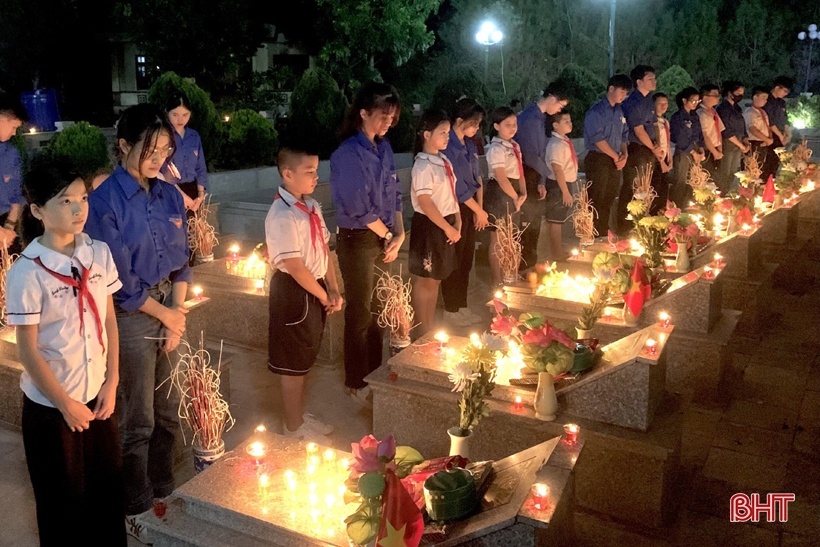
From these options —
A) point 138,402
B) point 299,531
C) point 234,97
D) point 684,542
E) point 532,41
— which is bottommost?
point 684,542

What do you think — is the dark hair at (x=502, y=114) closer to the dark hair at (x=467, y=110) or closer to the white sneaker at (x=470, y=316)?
the dark hair at (x=467, y=110)

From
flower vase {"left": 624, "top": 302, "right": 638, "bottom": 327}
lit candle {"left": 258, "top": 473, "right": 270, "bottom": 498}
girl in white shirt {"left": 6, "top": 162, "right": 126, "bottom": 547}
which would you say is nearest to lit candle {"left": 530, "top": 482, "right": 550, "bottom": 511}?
lit candle {"left": 258, "top": 473, "right": 270, "bottom": 498}

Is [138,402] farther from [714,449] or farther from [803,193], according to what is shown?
[803,193]

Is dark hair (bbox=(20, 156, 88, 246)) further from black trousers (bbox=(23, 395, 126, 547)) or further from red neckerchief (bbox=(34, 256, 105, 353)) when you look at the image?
black trousers (bbox=(23, 395, 126, 547))

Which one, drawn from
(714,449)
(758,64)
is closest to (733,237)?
(714,449)

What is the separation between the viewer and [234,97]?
13320 millimetres

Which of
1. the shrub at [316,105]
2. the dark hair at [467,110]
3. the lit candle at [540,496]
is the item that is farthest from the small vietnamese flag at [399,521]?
the shrub at [316,105]

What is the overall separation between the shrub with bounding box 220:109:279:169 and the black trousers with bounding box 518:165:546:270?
14.5ft

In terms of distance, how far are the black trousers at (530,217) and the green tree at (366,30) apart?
29.2 feet

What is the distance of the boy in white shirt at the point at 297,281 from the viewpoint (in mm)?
3359

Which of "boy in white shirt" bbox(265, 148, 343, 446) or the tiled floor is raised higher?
"boy in white shirt" bbox(265, 148, 343, 446)

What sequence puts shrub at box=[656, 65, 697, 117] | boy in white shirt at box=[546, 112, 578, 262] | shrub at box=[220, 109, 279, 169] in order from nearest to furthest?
boy in white shirt at box=[546, 112, 578, 262], shrub at box=[220, 109, 279, 169], shrub at box=[656, 65, 697, 117]

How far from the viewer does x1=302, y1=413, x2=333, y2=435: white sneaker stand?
12.4 ft

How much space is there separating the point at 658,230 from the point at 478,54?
1732 cm
